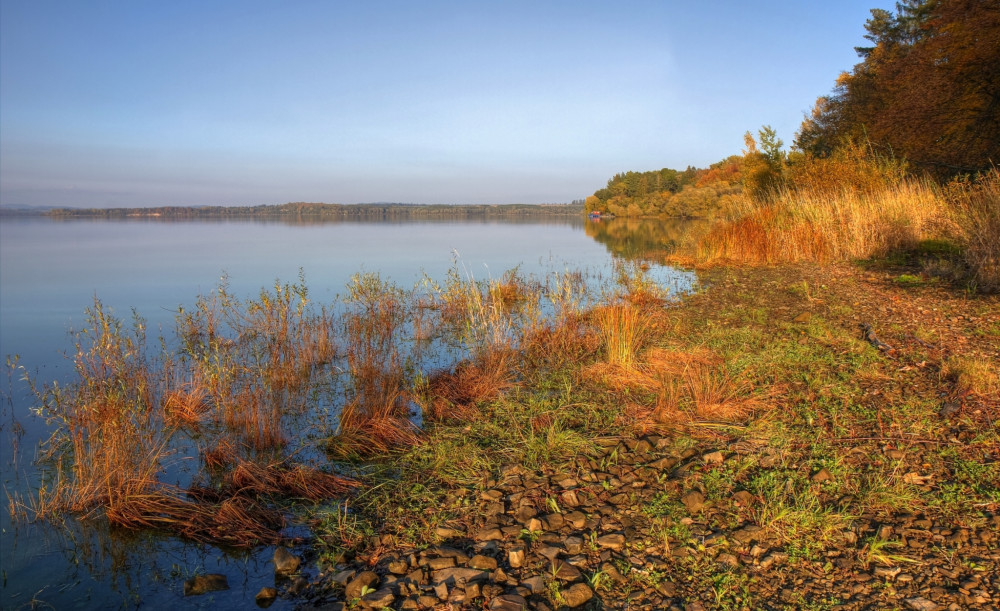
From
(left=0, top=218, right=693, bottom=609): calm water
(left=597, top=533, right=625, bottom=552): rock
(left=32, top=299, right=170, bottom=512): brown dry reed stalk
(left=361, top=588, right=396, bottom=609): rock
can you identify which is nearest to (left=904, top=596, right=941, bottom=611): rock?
(left=597, top=533, right=625, bottom=552): rock

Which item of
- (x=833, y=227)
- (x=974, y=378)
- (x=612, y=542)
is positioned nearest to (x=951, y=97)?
(x=833, y=227)

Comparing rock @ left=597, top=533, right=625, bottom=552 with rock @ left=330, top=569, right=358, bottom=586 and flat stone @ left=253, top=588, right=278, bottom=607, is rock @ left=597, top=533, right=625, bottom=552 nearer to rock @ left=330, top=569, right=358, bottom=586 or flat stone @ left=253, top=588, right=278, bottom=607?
rock @ left=330, top=569, right=358, bottom=586

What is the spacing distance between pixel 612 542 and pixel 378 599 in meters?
1.24

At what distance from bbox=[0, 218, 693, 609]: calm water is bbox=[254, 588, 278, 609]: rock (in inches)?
1.6

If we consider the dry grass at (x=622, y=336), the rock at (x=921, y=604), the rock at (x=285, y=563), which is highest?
the dry grass at (x=622, y=336)

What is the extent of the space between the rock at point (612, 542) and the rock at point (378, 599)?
1.11 meters

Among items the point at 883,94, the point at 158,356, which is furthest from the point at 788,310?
the point at 883,94

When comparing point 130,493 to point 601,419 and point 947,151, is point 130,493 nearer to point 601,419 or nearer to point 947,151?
point 601,419

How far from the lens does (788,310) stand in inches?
325

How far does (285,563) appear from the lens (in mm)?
3225

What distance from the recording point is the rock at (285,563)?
10.5 feet

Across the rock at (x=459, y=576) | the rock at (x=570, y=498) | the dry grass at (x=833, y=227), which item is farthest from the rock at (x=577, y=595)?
the dry grass at (x=833, y=227)

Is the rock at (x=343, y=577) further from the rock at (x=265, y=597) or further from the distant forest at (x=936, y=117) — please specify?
the distant forest at (x=936, y=117)

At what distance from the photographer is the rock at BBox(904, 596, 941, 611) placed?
2.37 meters
